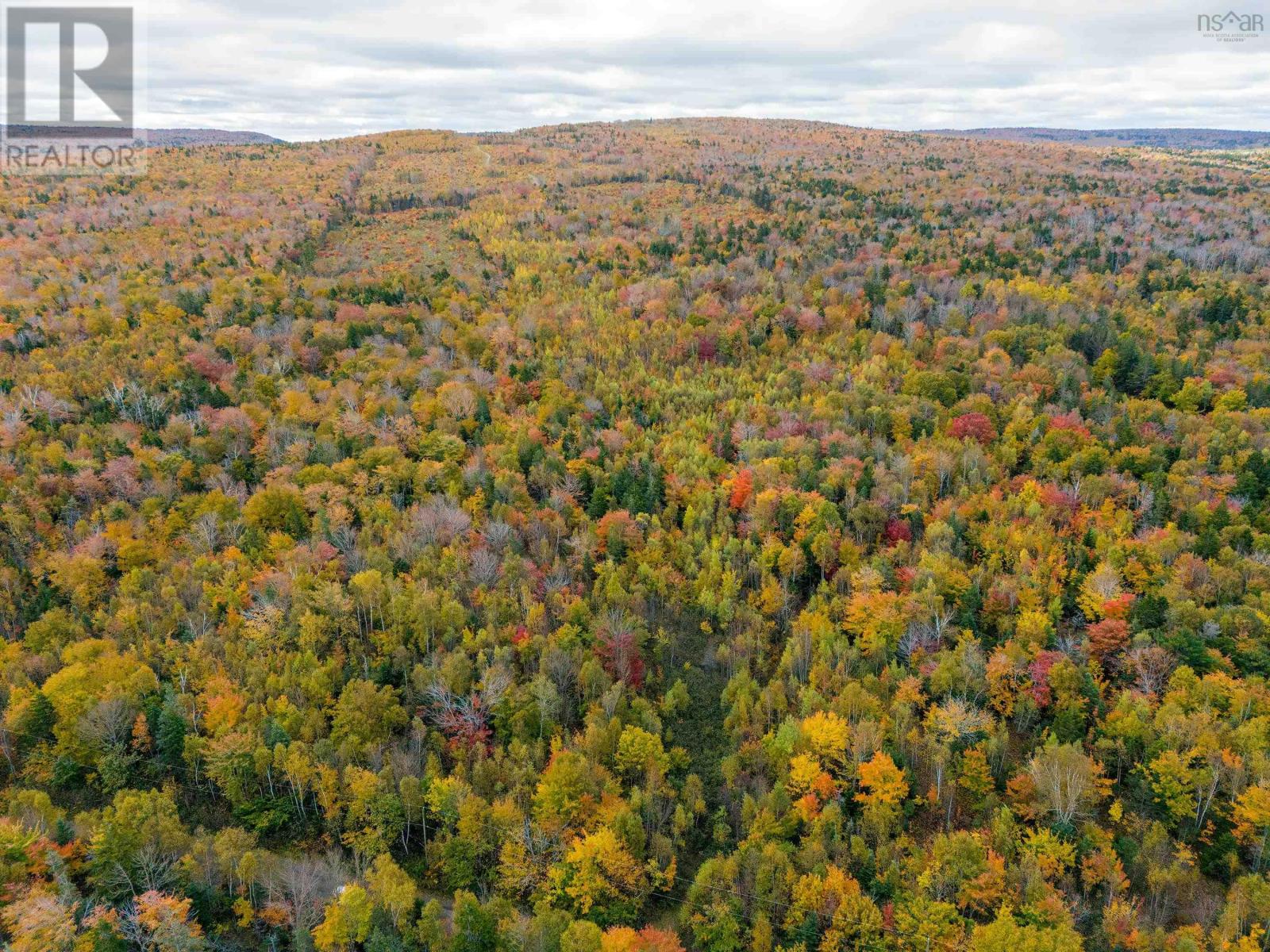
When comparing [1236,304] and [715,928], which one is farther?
[1236,304]

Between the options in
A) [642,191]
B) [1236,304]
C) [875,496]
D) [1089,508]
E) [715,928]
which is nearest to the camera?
[715,928]

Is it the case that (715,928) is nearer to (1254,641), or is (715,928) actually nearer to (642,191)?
(1254,641)

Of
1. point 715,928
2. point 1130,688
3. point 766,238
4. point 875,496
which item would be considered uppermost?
point 766,238

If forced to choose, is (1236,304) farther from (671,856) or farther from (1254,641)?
(671,856)

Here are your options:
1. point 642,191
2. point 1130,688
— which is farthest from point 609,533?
point 642,191

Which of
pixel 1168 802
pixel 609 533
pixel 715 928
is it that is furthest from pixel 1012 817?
pixel 609 533

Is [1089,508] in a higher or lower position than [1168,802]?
higher

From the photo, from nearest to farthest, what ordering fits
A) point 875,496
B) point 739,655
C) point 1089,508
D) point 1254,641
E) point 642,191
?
point 1254,641 < point 739,655 < point 1089,508 < point 875,496 < point 642,191
